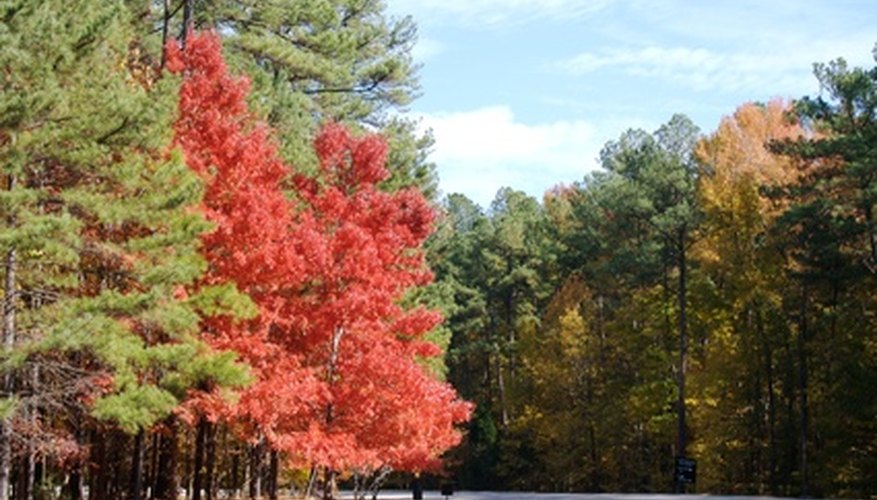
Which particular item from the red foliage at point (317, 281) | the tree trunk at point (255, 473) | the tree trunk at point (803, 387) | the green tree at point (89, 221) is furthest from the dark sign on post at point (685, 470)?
the green tree at point (89, 221)

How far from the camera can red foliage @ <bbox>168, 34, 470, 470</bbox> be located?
19.4 m

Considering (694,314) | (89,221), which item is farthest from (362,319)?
(694,314)

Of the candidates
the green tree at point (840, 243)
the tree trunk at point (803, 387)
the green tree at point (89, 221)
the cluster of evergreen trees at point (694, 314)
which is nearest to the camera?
the green tree at point (89, 221)

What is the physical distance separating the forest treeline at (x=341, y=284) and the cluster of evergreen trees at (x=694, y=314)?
14cm

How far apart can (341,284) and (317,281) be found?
506mm

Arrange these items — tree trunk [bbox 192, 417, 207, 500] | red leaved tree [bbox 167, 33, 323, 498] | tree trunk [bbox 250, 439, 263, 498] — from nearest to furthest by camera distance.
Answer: red leaved tree [bbox 167, 33, 323, 498] < tree trunk [bbox 192, 417, 207, 500] < tree trunk [bbox 250, 439, 263, 498]

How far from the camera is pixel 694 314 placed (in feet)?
136

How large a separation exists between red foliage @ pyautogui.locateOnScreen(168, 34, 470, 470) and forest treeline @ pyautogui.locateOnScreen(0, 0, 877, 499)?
6 centimetres

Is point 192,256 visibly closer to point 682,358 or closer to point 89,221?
point 89,221

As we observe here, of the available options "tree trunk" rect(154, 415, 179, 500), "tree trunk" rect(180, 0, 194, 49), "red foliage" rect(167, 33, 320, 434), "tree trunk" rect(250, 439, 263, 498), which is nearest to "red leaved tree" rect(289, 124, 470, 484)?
"red foliage" rect(167, 33, 320, 434)

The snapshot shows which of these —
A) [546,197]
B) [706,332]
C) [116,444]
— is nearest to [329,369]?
[116,444]

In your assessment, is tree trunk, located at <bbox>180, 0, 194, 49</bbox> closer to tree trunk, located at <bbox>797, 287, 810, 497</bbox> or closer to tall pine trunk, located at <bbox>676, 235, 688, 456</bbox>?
tree trunk, located at <bbox>797, 287, 810, 497</bbox>

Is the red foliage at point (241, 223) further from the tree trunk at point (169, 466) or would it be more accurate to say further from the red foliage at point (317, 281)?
the tree trunk at point (169, 466)

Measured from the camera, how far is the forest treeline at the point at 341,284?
15797 millimetres
